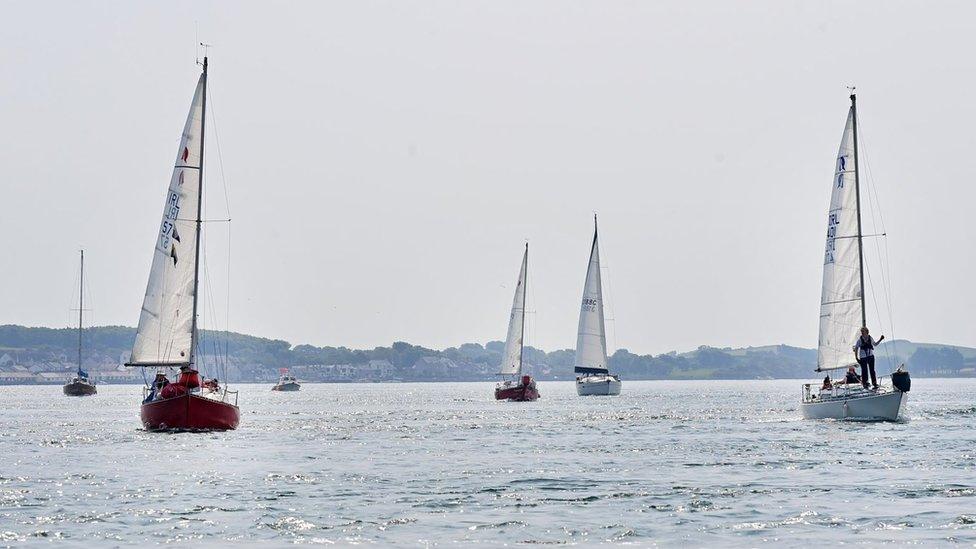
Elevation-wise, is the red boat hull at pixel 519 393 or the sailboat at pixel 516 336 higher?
the sailboat at pixel 516 336

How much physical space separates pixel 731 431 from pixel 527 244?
2476 inches

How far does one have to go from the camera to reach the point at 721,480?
34000 mm

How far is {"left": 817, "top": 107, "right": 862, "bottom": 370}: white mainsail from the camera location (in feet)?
198

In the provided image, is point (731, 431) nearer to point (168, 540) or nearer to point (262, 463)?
point (262, 463)

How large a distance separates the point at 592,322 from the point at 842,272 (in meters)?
62.2

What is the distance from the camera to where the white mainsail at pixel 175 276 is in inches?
2208

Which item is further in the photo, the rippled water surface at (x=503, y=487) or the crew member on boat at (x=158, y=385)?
the crew member on boat at (x=158, y=385)

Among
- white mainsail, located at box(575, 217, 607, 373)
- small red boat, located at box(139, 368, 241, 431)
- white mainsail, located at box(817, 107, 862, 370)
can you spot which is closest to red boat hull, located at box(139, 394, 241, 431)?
small red boat, located at box(139, 368, 241, 431)

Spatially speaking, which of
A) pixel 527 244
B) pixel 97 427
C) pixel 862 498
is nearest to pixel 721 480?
pixel 862 498

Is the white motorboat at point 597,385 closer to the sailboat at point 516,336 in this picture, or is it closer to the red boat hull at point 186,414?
the sailboat at point 516,336

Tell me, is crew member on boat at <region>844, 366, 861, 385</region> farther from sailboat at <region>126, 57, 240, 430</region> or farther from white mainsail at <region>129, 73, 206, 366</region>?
white mainsail at <region>129, 73, 206, 366</region>

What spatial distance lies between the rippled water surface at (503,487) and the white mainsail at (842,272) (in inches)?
212

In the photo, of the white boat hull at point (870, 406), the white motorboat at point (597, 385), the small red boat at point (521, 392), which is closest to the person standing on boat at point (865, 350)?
the white boat hull at point (870, 406)

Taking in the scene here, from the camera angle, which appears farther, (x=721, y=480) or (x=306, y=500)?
(x=721, y=480)
